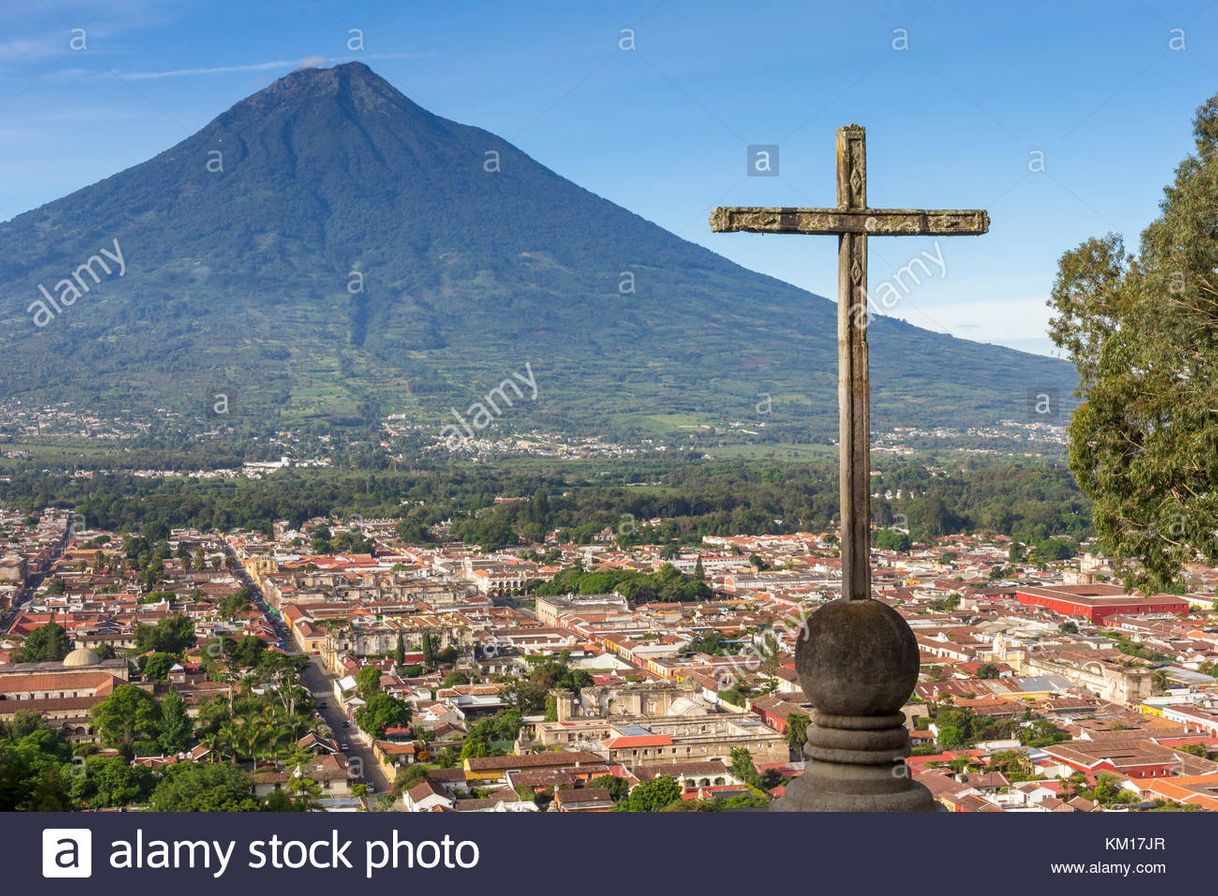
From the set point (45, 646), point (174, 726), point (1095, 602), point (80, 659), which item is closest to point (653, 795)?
point (174, 726)

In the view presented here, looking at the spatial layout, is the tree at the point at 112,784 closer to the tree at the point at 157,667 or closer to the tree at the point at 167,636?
the tree at the point at 157,667

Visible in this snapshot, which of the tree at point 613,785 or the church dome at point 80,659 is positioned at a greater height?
the church dome at point 80,659

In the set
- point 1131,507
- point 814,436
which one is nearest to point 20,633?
point 1131,507

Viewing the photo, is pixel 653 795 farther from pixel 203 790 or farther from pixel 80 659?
pixel 80 659

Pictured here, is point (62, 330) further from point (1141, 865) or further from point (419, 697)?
point (1141, 865)

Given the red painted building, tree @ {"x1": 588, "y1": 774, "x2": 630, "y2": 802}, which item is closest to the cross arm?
tree @ {"x1": 588, "y1": 774, "x2": 630, "y2": 802}

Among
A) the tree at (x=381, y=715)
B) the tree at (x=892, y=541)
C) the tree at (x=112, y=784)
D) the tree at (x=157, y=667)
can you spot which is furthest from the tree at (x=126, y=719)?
the tree at (x=892, y=541)

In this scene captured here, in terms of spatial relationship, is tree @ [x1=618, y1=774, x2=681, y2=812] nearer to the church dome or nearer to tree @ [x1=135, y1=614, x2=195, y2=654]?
the church dome
